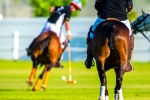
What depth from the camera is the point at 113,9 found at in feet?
45.1

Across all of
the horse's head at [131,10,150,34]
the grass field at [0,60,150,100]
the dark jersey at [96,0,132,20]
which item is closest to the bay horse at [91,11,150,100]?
the dark jersey at [96,0,132,20]

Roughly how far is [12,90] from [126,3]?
610 centimetres

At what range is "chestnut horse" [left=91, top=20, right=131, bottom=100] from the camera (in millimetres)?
13227

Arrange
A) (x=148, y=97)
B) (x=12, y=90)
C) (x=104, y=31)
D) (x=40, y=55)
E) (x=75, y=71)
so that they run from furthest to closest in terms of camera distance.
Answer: (x=75, y=71) → (x=40, y=55) → (x=12, y=90) → (x=148, y=97) → (x=104, y=31)

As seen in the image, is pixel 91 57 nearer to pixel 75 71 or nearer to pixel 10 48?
pixel 75 71

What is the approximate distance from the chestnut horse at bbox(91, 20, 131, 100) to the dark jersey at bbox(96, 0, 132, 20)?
258 mm

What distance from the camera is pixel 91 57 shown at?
14.6 metres

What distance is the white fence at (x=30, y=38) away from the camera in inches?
1571

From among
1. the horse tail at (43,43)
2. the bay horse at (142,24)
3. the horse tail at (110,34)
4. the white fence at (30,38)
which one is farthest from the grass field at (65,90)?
the white fence at (30,38)

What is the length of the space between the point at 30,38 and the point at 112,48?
28161 mm

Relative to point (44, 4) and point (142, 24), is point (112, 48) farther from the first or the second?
point (44, 4)

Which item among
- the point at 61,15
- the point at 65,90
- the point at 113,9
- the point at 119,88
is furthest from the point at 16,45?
the point at 119,88

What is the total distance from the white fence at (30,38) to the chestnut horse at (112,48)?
Result: 26.1 metres

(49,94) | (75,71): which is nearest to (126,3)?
(49,94)
